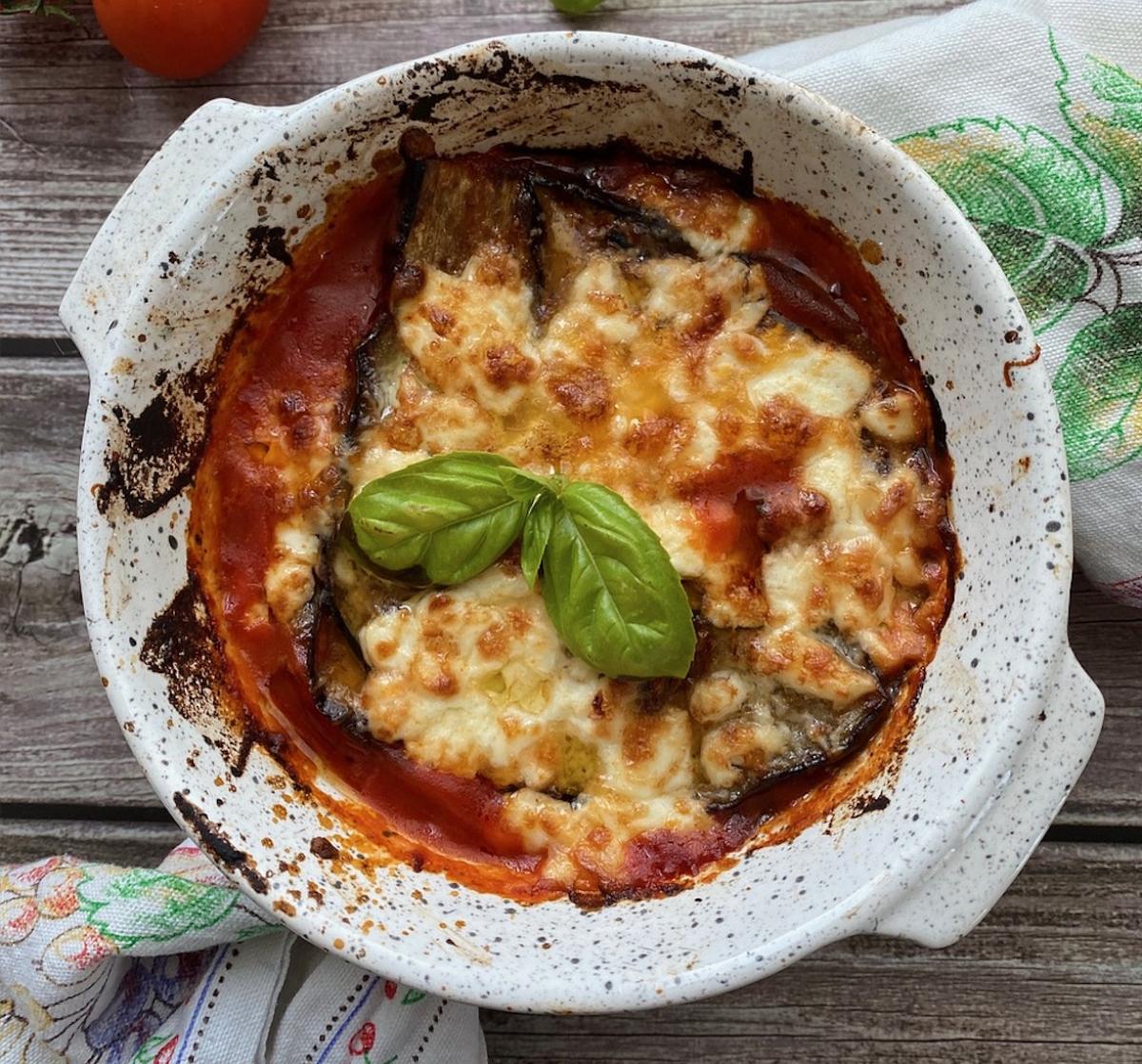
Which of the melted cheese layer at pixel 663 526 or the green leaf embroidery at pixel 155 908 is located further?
the green leaf embroidery at pixel 155 908

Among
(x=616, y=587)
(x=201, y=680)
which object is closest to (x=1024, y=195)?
(x=616, y=587)

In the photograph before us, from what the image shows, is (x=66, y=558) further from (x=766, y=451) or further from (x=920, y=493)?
(x=920, y=493)

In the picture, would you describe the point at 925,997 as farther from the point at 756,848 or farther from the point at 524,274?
the point at 524,274

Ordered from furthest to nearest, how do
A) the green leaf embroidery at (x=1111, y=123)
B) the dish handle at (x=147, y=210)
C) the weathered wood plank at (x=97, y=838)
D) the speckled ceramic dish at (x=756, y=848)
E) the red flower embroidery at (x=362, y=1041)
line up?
the weathered wood plank at (x=97, y=838), the red flower embroidery at (x=362, y=1041), the green leaf embroidery at (x=1111, y=123), the dish handle at (x=147, y=210), the speckled ceramic dish at (x=756, y=848)

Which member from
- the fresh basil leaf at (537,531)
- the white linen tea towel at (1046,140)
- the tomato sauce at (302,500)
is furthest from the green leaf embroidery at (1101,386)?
the tomato sauce at (302,500)

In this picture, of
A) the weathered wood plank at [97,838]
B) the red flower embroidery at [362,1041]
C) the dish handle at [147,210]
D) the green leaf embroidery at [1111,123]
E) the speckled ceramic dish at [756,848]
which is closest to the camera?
the speckled ceramic dish at [756,848]

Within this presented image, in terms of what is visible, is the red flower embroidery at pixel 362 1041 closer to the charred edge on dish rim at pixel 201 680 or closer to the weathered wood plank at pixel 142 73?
the charred edge on dish rim at pixel 201 680
